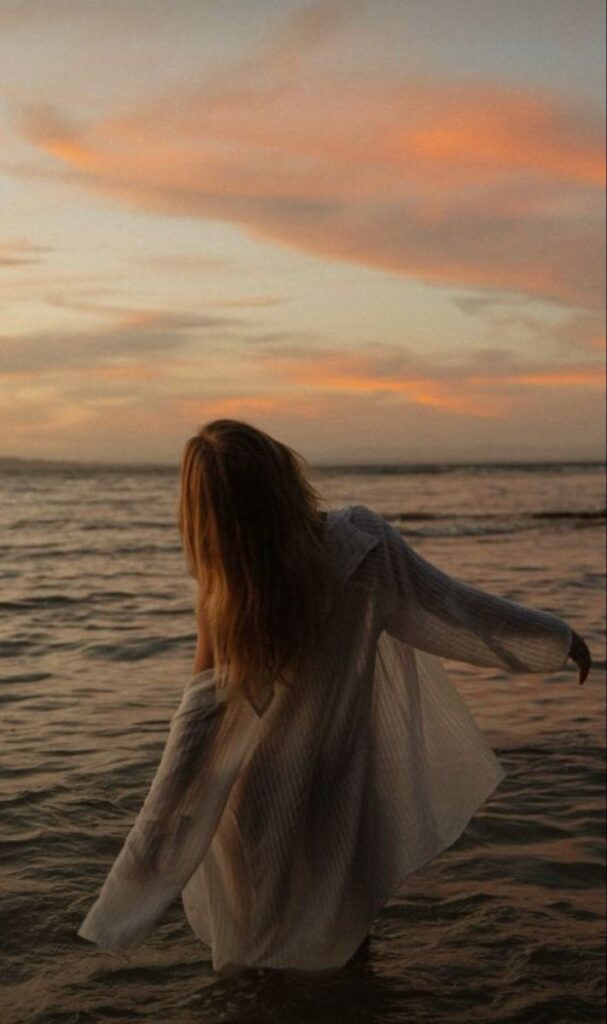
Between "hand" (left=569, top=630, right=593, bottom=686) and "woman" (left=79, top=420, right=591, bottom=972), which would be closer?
"woman" (left=79, top=420, right=591, bottom=972)

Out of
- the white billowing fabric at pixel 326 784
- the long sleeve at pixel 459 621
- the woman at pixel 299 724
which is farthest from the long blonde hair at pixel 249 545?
the long sleeve at pixel 459 621

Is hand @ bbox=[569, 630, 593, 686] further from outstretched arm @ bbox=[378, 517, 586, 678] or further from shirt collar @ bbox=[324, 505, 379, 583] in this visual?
shirt collar @ bbox=[324, 505, 379, 583]

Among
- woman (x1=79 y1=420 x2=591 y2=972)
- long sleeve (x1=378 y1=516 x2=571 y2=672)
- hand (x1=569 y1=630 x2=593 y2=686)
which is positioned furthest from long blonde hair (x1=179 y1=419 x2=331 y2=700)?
hand (x1=569 y1=630 x2=593 y2=686)

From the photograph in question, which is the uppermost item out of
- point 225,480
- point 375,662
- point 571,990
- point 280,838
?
point 225,480

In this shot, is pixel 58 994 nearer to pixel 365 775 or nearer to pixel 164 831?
pixel 164 831

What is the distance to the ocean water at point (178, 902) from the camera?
13.6ft

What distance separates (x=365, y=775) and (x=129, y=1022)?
3.87 feet

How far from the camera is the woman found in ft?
11.5

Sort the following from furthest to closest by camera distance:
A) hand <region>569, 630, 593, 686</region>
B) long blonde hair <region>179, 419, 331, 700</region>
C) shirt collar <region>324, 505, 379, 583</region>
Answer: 1. hand <region>569, 630, 593, 686</region>
2. shirt collar <region>324, 505, 379, 583</region>
3. long blonde hair <region>179, 419, 331, 700</region>

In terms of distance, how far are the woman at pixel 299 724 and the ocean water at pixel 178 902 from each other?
285 mm

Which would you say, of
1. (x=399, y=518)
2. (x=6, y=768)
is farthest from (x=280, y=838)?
(x=399, y=518)

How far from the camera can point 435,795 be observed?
397 cm

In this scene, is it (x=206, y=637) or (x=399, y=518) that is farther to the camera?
(x=399, y=518)

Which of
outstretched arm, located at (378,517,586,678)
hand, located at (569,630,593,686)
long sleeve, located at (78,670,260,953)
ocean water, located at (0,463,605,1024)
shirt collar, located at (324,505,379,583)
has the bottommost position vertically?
ocean water, located at (0,463,605,1024)
